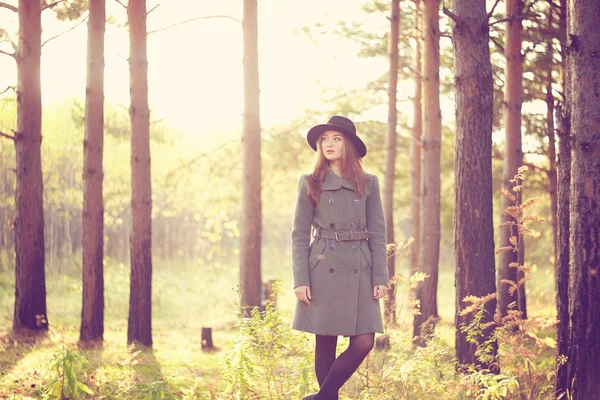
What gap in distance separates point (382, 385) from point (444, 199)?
576 inches

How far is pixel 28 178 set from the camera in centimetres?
977

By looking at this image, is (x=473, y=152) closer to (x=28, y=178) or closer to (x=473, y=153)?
(x=473, y=153)

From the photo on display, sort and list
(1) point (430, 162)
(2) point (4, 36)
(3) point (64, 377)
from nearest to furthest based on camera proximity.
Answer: (3) point (64, 377) < (2) point (4, 36) < (1) point (430, 162)

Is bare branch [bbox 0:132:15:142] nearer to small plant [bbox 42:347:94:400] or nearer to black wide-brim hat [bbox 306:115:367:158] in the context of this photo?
small plant [bbox 42:347:94:400]

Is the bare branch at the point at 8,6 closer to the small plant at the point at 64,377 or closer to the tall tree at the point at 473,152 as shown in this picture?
the small plant at the point at 64,377

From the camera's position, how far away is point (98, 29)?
9422 mm

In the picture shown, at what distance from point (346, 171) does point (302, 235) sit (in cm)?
60

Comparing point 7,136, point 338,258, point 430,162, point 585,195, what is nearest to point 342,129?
point 338,258

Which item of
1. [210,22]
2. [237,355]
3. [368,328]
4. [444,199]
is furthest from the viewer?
[444,199]

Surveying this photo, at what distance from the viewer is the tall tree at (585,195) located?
5.16 metres

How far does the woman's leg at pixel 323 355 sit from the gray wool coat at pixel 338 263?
0.62ft

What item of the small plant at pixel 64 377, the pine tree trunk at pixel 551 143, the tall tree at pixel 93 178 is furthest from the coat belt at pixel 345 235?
the pine tree trunk at pixel 551 143

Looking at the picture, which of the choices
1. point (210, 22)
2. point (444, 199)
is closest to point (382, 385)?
point (210, 22)

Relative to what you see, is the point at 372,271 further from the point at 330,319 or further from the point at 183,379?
the point at 183,379
